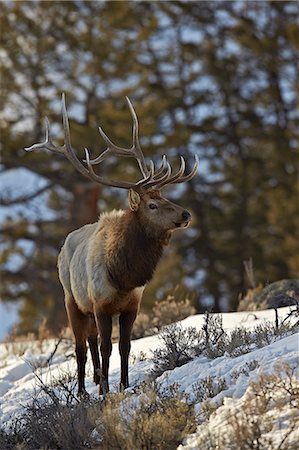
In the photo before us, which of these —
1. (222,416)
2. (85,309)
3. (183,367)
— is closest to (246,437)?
(222,416)

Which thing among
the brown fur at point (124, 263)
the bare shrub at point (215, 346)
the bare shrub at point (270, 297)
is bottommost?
the bare shrub at point (215, 346)

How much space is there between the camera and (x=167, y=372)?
7621 millimetres

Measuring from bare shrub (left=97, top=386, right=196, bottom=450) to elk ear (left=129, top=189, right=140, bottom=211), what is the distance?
7.70 ft

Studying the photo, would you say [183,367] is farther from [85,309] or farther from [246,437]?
[246,437]

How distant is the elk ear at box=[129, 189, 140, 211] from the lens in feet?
28.0

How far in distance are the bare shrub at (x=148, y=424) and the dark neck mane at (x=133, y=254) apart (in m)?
1.93

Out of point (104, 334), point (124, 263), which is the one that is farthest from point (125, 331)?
point (124, 263)

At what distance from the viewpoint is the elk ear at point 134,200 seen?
28.0 feet

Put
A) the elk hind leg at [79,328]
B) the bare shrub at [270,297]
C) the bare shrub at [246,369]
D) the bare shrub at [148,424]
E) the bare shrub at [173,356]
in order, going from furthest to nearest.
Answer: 1. the bare shrub at [270,297]
2. the elk hind leg at [79,328]
3. the bare shrub at [173,356]
4. the bare shrub at [246,369]
5. the bare shrub at [148,424]

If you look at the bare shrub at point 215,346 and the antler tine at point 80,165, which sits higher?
the antler tine at point 80,165

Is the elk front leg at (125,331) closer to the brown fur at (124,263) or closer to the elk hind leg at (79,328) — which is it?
the brown fur at (124,263)

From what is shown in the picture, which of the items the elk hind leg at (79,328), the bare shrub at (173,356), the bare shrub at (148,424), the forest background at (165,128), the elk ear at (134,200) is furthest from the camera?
the forest background at (165,128)

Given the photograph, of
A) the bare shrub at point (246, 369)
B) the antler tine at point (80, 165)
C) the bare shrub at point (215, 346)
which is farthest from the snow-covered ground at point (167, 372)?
the antler tine at point (80, 165)

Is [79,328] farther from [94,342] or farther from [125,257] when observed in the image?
[125,257]
